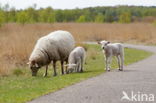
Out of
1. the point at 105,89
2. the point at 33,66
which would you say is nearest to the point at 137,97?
the point at 105,89

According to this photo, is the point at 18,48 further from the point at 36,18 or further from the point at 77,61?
the point at 36,18

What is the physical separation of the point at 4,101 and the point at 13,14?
63732 millimetres

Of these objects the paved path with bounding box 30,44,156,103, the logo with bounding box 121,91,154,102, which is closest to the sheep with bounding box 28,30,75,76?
the paved path with bounding box 30,44,156,103

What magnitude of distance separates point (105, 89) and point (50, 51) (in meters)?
5.78

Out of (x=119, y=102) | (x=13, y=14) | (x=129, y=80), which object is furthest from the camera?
(x=13, y=14)

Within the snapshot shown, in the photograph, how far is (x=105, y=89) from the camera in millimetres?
13086

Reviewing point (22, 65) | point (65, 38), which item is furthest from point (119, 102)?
point (22, 65)

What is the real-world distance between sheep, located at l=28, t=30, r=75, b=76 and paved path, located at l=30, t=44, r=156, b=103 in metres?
2.53

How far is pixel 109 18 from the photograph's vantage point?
12462 cm

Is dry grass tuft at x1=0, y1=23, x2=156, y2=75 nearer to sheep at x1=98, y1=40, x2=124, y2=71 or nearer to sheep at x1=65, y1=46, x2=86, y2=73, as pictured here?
sheep at x1=65, y1=46, x2=86, y2=73

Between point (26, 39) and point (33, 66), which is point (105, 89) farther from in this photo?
point (26, 39)

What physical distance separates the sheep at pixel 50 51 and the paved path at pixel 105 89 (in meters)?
2.53

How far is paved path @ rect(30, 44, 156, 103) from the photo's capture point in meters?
11.4

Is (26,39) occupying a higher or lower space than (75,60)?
higher
